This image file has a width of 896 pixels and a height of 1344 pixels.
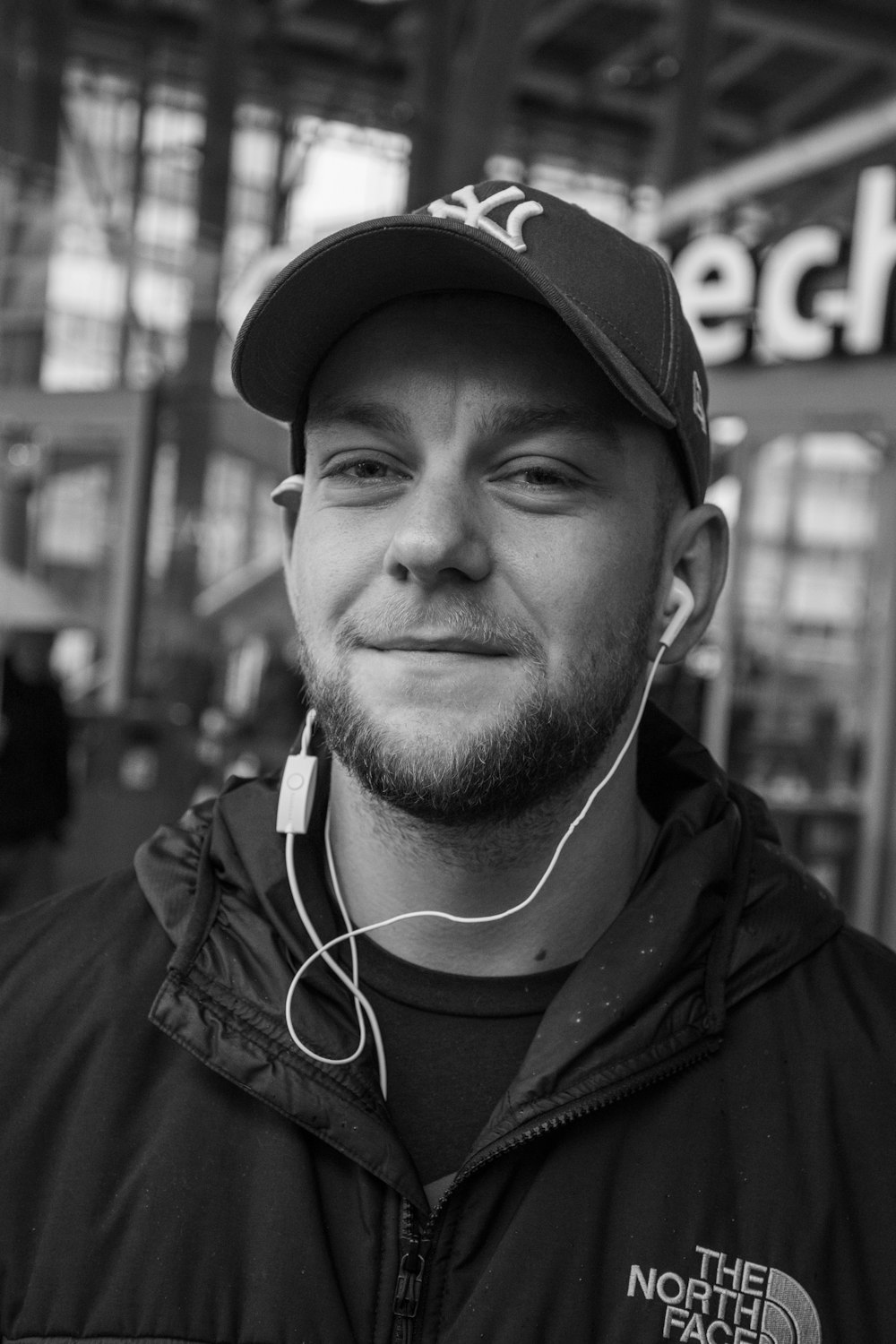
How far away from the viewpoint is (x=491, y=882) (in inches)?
63.8

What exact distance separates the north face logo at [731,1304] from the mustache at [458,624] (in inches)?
24.4

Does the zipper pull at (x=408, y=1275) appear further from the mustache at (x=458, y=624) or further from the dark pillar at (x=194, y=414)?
the dark pillar at (x=194, y=414)

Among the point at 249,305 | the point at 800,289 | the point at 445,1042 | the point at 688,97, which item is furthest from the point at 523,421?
the point at 688,97

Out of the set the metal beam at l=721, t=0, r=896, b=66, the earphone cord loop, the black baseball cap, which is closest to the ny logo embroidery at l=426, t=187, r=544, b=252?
the black baseball cap

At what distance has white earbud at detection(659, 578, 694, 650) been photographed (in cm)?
171

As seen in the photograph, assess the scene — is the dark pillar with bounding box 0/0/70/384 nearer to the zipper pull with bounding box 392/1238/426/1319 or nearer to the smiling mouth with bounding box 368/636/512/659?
the smiling mouth with bounding box 368/636/512/659

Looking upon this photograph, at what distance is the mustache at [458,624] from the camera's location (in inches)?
59.4

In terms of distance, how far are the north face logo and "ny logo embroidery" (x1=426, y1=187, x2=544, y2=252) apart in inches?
40.6

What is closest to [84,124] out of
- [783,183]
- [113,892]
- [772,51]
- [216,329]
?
[216,329]

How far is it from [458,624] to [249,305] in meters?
4.46

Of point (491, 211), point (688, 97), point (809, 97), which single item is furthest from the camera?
point (809, 97)

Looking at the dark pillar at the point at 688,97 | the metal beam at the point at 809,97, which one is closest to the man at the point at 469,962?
the dark pillar at the point at 688,97

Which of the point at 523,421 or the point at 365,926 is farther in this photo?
the point at 365,926

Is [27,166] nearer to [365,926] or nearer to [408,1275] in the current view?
[365,926]
